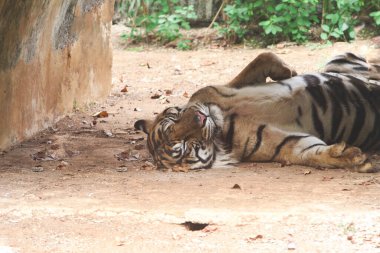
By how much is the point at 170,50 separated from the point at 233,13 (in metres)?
1.20

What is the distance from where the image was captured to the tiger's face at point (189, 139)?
512cm

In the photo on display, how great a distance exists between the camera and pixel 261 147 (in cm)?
521

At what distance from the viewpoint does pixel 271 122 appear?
5277 millimetres

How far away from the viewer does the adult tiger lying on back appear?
202 inches

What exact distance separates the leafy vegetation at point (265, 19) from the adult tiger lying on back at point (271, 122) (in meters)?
5.73

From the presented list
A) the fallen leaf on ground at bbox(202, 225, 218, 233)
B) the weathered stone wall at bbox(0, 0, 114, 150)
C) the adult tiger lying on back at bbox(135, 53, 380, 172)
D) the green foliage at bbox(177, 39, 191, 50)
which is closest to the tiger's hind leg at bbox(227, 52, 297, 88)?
the adult tiger lying on back at bbox(135, 53, 380, 172)

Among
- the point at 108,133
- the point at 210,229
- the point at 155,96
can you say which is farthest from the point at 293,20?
the point at 210,229

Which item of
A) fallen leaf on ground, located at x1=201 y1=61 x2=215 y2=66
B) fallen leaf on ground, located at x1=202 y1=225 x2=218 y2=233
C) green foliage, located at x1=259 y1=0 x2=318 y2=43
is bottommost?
fallen leaf on ground, located at x1=201 y1=61 x2=215 y2=66

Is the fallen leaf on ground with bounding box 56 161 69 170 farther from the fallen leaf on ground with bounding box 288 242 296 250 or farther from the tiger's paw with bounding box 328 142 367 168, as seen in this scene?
the fallen leaf on ground with bounding box 288 242 296 250

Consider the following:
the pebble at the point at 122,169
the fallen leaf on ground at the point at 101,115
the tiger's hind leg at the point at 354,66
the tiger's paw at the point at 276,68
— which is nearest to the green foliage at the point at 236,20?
the fallen leaf on ground at the point at 101,115

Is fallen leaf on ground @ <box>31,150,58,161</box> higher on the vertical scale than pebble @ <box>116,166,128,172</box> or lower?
lower

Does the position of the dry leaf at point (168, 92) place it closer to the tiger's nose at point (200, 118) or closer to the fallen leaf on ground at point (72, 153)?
the fallen leaf on ground at point (72, 153)

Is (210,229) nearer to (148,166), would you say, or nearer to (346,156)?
(346,156)

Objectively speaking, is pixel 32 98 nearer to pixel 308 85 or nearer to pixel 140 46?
pixel 308 85
